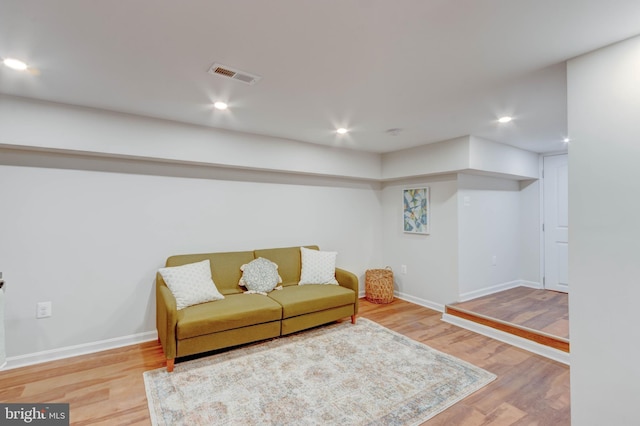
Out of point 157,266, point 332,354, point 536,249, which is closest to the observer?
point 332,354

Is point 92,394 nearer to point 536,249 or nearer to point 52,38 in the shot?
point 52,38

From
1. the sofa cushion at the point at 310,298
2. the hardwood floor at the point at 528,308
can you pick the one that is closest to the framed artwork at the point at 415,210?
the hardwood floor at the point at 528,308

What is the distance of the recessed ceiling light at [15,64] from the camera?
1866 mm

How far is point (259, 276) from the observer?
3445mm

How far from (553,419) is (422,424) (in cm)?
89

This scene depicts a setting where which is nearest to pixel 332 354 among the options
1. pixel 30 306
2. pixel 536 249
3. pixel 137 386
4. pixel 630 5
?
pixel 137 386

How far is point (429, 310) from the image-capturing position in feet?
13.7

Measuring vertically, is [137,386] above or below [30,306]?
below

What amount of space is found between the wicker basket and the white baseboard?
958 millimetres

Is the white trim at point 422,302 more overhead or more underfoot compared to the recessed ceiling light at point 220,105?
more underfoot

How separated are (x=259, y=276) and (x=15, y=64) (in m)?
2.58

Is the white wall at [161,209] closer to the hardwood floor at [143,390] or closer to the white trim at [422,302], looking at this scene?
the white trim at [422,302]

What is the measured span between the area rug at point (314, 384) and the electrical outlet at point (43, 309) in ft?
3.73

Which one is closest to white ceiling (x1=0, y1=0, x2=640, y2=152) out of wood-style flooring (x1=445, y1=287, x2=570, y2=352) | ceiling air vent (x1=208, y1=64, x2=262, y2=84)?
ceiling air vent (x1=208, y1=64, x2=262, y2=84)
